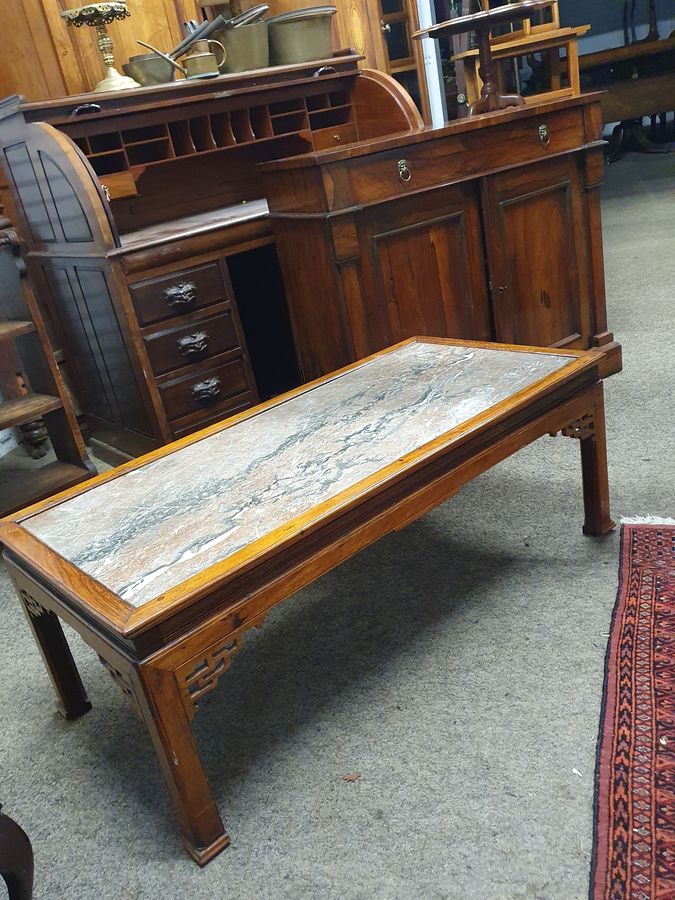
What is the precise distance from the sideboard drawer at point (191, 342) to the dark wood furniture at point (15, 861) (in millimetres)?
1537

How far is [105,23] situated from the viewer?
2.57 meters

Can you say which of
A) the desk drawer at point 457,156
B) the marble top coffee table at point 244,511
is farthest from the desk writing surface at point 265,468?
the desk drawer at point 457,156

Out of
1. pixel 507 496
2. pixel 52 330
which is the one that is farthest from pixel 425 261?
pixel 52 330

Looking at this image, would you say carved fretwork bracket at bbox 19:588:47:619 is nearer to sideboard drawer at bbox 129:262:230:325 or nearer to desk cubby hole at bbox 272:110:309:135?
sideboard drawer at bbox 129:262:230:325

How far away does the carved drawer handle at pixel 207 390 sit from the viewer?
96.6 inches

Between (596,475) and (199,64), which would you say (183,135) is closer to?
(199,64)

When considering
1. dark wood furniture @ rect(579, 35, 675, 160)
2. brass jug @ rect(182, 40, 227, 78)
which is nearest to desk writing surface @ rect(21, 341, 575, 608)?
brass jug @ rect(182, 40, 227, 78)

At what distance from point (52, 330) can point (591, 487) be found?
1.89 m

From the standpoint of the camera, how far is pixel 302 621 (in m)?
1.77

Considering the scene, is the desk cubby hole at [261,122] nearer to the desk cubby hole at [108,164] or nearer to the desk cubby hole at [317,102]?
the desk cubby hole at [317,102]

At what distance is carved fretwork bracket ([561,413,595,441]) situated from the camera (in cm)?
169

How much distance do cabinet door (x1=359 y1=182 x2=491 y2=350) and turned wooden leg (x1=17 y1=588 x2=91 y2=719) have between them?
1163mm

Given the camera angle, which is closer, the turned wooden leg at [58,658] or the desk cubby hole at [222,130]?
the turned wooden leg at [58,658]

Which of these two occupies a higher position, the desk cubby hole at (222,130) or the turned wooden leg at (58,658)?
the desk cubby hole at (222,130)
